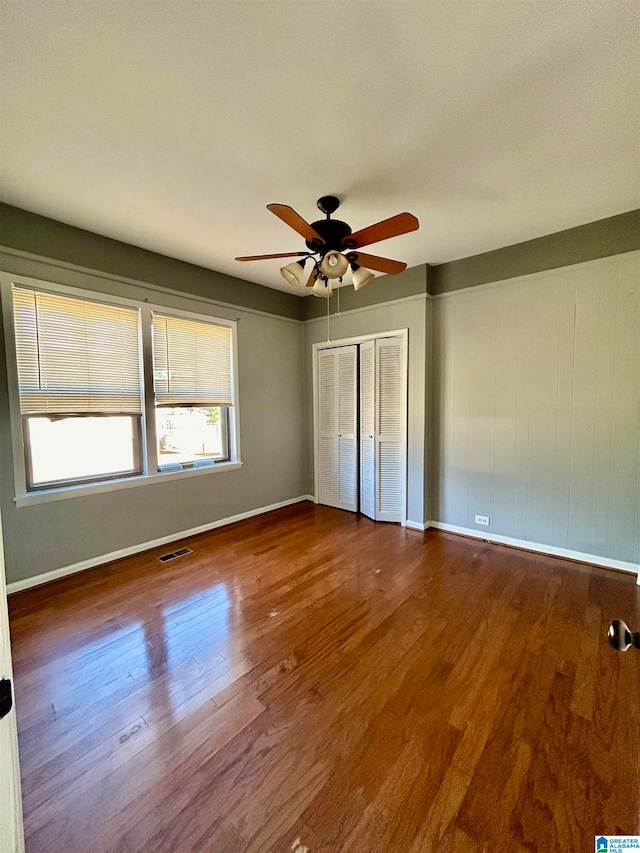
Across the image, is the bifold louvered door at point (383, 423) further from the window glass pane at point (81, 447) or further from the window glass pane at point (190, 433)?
the window glass pane at point (81, 447)

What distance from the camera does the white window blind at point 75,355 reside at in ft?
8.50

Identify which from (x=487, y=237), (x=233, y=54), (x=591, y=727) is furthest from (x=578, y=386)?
(x=233, y=54)

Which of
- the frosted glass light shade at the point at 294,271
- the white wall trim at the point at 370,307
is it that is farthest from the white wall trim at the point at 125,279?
the frosted glass light shade at the point at 294,271

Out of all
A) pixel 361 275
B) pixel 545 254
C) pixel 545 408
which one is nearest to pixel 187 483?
pixel 361 275

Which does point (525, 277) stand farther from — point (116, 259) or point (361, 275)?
point (116, 259)

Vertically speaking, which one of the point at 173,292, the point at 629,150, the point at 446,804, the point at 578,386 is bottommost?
the point at 446,804

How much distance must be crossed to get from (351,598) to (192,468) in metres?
2.15

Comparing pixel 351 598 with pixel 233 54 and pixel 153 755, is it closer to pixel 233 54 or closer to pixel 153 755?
pixel 153 755

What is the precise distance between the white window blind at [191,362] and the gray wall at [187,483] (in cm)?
18

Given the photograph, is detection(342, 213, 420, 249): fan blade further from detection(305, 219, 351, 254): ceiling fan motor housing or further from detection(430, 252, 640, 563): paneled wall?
detection(430, 252, 640, 563): paneled wall

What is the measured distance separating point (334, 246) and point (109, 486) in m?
Result: 2.77

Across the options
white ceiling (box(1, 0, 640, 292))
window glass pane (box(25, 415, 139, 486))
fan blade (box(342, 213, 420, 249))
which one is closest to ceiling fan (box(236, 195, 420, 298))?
fan blade (box(342, 213, 420, 249))

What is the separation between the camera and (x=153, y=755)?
138 centimetres

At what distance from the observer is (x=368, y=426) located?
4.09 m
